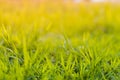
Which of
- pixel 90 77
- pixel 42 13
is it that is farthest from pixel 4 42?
pixel 42 13

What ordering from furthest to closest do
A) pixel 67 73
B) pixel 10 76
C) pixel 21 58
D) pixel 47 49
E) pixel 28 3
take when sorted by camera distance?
1. pixel 28 3
2. pixel 47 49
3. pixel 21 58
4. pixel 67 73
5. pixel 10 76

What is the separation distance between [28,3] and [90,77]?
7.74 feet

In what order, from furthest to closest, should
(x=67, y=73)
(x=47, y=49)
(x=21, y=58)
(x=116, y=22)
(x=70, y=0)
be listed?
(x=70, y=0) < (x=116, y=22) < (x=47, y=49) < (x=21, y=58) < (x=67, y=73)

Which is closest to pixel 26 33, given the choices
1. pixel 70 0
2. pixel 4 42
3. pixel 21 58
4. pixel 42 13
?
pixel 4 42

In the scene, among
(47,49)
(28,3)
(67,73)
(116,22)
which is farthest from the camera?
(28,3)

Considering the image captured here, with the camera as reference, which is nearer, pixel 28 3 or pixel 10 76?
pixel 10 76

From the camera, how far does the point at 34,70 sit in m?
1.99

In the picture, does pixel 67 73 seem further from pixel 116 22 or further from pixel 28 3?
pixel 28 3

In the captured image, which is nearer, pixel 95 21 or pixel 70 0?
pixel 95 21

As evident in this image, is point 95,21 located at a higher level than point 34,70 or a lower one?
lower

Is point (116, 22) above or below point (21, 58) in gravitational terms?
below

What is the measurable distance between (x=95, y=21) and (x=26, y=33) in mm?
1563

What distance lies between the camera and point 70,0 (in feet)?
15.5

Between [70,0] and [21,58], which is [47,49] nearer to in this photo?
[21,58]
